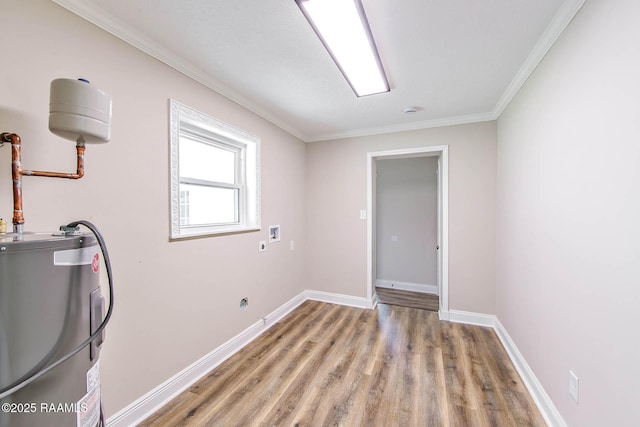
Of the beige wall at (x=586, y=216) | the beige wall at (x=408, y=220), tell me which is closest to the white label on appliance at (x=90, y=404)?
the beige wall at (x=586, y=216)

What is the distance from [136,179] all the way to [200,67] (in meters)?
1.02

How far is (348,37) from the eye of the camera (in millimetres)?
1614

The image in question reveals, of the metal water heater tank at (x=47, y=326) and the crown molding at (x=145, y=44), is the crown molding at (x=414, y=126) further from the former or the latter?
the metal water heater tank at (x=47, y=326)

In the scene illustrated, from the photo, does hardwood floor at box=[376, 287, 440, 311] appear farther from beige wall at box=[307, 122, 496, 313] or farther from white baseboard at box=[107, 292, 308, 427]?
white baseboard at box=[107, 292, 308, 427]

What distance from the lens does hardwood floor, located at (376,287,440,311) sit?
3.65m

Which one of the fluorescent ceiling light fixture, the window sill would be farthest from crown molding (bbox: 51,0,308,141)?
the window sill

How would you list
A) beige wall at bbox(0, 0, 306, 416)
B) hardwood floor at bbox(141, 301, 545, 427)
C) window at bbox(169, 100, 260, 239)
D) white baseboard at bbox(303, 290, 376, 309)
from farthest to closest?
1. white baseboard at bbox(303, 290, 376, 309)
2. window at bbox(169, 100, 260, 239)
3. hardwood floor at bbox(141, 301, 545, 427)
4. beige wall at bbox(0, 0, 306, 416)

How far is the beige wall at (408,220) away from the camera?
4.25 m

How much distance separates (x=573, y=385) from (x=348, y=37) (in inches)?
95.4

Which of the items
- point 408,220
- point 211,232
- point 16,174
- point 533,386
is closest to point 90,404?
point 16,174

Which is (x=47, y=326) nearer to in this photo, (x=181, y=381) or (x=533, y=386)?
(x=181, y=381)

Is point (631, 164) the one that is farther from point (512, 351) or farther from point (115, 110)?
point (115, 110)

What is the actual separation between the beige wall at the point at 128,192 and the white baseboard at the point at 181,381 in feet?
0.19

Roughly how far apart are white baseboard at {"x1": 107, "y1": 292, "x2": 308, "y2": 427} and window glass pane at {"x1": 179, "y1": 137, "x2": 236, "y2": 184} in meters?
1.55
